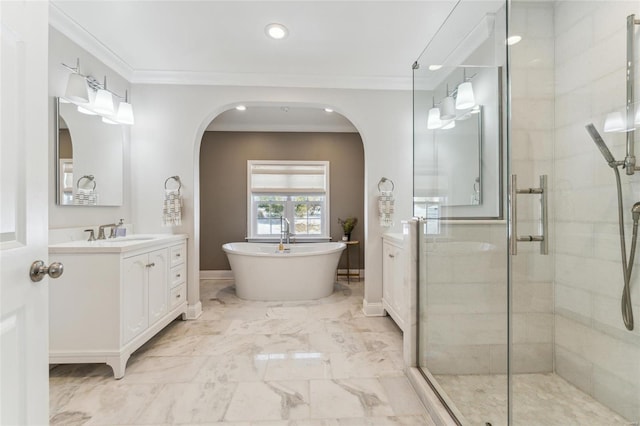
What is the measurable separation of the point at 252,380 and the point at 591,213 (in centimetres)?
228

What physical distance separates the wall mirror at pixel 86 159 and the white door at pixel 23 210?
1.73 metres

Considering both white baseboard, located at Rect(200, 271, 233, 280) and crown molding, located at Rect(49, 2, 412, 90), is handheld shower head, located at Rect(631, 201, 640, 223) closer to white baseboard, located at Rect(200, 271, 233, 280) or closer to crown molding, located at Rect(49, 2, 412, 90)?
crown molding, located at Rect(49, 2, 412, 90)

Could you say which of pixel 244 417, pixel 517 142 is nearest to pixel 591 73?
pixel 517 142

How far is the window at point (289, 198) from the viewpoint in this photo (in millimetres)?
5047

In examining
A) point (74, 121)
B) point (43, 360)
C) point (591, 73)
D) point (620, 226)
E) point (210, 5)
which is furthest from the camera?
point (74, 121)

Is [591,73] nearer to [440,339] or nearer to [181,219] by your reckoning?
[440,339]

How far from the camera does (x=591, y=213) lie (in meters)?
1.68

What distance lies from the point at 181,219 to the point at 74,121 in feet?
3.95

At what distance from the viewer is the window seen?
5.05 meters

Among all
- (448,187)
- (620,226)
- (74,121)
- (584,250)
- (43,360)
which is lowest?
(43,360)

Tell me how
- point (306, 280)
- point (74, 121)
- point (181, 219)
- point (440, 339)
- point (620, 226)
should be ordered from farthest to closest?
point (306, 280) < point (181, 219) < point (74, 121) < point (440, 339) < point (620, 226)

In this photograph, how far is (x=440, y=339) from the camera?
1.82m

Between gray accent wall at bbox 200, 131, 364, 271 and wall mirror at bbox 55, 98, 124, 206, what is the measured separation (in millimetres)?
2035

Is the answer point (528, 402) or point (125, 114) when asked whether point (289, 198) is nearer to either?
point (125, 114)
